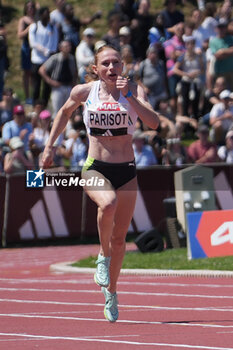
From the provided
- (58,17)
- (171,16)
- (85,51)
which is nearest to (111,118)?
(85,51)

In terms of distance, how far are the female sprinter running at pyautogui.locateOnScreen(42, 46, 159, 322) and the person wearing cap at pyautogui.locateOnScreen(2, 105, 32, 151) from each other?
1039 cm

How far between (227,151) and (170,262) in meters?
5.46

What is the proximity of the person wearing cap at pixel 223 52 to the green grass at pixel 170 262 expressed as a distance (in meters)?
6.52

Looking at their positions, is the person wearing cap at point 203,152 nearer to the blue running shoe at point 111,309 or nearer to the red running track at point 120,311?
the red running track at point 120,311

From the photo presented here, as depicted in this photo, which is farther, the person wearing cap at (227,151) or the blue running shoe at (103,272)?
the person wearing cap at (227,151)

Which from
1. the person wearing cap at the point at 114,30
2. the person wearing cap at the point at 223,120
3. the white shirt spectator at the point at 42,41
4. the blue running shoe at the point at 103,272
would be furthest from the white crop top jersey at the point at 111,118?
the person wearing cap at the point at 114,30

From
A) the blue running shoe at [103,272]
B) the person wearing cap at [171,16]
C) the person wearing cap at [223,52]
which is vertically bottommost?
the person wearing cap at [223,52]

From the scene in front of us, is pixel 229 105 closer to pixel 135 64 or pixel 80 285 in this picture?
pixel 135 64

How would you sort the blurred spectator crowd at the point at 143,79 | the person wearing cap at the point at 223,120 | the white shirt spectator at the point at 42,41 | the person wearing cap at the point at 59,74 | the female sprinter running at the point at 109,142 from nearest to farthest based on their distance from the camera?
1. the female sprinter running at the point at 109,142
2. the blurred spectator crowd at the point at 143,79
3. the person wearing cap at the point at 223,120
4. the person wearing cap at the point at 59,74
5. the white shirt spectator at the point at 42,41

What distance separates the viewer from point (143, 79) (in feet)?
75.2

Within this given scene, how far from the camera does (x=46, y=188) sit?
20.0 meters

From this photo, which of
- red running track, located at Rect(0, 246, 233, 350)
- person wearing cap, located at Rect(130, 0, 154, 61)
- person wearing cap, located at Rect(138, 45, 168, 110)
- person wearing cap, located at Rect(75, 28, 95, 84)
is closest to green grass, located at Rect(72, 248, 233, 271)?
red running track, located at Rect(0, 246, 233, 350)

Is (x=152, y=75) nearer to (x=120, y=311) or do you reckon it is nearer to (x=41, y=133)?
(x=41, y=133)

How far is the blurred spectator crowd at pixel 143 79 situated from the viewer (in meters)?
20.4
